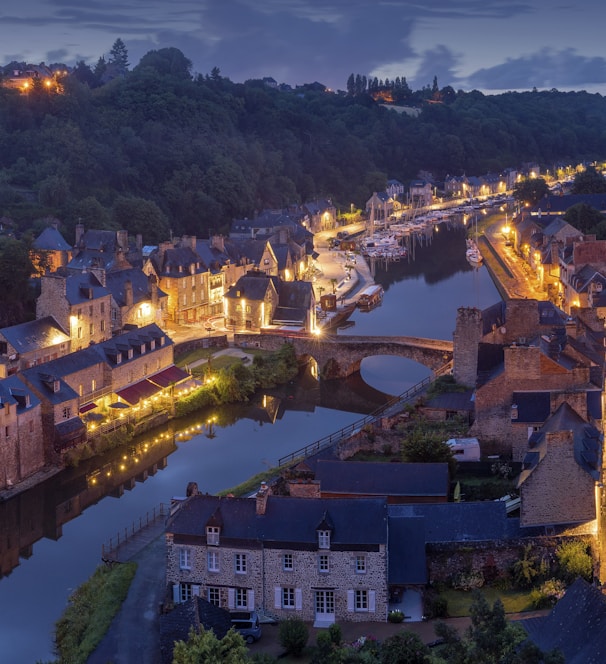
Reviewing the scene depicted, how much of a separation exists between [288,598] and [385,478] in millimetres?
5960

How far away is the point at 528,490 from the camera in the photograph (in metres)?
26.8

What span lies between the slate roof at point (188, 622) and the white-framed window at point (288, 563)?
2.21 m

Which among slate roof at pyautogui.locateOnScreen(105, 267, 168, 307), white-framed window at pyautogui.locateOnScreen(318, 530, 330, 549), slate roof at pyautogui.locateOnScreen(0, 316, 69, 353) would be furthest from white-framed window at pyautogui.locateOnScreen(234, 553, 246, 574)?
slate roof at pyautogui.locateOnScreen(105, 267, 168, 307)

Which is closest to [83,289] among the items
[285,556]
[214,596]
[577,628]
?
[214,596]

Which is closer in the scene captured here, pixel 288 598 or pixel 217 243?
pixel 288 598

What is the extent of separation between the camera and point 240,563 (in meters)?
25.2


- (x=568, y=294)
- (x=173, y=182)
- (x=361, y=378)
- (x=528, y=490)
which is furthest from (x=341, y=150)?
(x=528, y=490)

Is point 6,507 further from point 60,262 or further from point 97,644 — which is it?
point 60,262

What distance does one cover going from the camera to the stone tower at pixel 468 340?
1598 inches

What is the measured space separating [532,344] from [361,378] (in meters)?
14.8

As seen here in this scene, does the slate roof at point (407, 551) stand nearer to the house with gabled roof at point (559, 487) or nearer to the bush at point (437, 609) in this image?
the bush at point (437, 609)

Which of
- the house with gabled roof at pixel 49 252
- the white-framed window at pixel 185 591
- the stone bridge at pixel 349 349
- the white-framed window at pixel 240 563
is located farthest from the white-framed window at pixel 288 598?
the house with gabled roof at pixel 49 252

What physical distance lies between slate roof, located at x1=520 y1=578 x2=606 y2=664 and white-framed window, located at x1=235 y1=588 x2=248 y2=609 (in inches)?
287

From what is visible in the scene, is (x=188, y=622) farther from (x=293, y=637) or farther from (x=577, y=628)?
(x=577, y=628)
